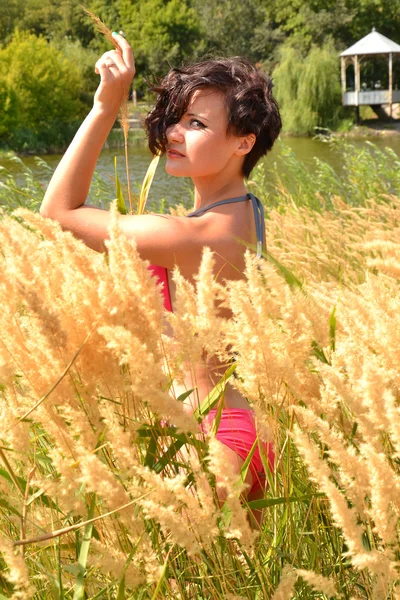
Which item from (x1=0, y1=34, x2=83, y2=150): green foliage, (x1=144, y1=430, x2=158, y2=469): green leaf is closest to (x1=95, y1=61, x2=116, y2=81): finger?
(x1=144, y1=430, x2=158, y2=469): green leaf

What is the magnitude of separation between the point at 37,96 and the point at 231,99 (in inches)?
1334

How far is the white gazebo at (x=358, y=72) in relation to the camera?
3566 centimetres

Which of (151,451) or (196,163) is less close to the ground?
(196,163)

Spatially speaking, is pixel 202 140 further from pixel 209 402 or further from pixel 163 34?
pixel 163 34

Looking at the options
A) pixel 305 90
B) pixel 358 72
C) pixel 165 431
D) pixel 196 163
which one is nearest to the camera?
pixel 165 431

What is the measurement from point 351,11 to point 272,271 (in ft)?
162

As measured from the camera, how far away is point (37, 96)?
111 ft

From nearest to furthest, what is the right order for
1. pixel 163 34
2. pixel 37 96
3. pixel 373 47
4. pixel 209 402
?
pixel 209 402 → pixel 37 96 → pixel 373 47 → pixel 163 34

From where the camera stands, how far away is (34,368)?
3.03 ft

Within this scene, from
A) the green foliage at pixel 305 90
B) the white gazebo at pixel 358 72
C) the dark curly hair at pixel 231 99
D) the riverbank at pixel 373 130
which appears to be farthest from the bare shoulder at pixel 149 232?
the white gazebo at pixel 358 72

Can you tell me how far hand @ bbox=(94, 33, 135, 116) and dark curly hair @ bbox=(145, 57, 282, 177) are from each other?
251mm

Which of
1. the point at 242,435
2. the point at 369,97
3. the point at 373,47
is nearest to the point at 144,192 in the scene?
the point at 242,435

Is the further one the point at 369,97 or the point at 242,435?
the point at 369,97

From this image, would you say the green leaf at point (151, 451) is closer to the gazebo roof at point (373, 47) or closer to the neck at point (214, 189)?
the neck at point (214, 189)
